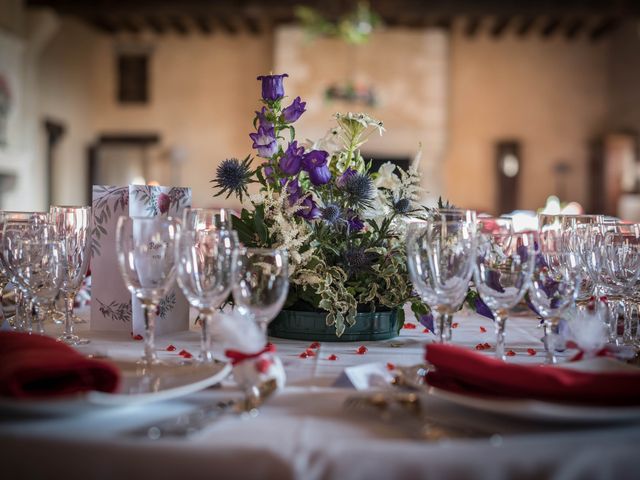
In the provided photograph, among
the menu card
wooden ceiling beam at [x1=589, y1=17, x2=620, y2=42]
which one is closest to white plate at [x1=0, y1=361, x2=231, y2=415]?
the menu card

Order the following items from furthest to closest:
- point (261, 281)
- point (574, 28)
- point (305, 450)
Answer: point (574, 28)
point (261, 281)
point (305, 450)

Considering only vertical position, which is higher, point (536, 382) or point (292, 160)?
point (292, 160)

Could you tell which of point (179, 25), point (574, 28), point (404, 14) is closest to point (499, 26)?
point (574, 28)

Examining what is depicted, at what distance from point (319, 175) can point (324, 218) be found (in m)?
0.08

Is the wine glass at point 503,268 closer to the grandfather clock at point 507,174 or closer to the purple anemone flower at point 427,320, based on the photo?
the purple anemone flower at point 427,320

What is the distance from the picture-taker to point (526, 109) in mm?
10328

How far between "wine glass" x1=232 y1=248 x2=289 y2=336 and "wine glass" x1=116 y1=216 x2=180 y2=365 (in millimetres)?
115

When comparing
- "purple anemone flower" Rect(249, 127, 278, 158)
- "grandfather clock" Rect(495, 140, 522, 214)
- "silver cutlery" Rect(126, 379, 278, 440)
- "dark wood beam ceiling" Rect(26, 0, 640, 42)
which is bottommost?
"silver cutlery" Rect(126, 379, 278, 440)

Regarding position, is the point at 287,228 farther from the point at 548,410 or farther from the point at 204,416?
the point at 548,410

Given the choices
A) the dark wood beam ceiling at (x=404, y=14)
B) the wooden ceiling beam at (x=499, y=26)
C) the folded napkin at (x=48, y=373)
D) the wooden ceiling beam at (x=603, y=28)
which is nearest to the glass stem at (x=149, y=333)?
the folded napkin at (x=48, y=373)

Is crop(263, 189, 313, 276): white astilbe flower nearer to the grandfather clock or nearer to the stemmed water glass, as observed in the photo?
the stemmed water glass

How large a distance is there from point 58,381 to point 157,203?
23.1 inches

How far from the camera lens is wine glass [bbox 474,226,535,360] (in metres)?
0.95

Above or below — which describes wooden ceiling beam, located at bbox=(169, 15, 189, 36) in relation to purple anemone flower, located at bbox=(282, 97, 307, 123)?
above
